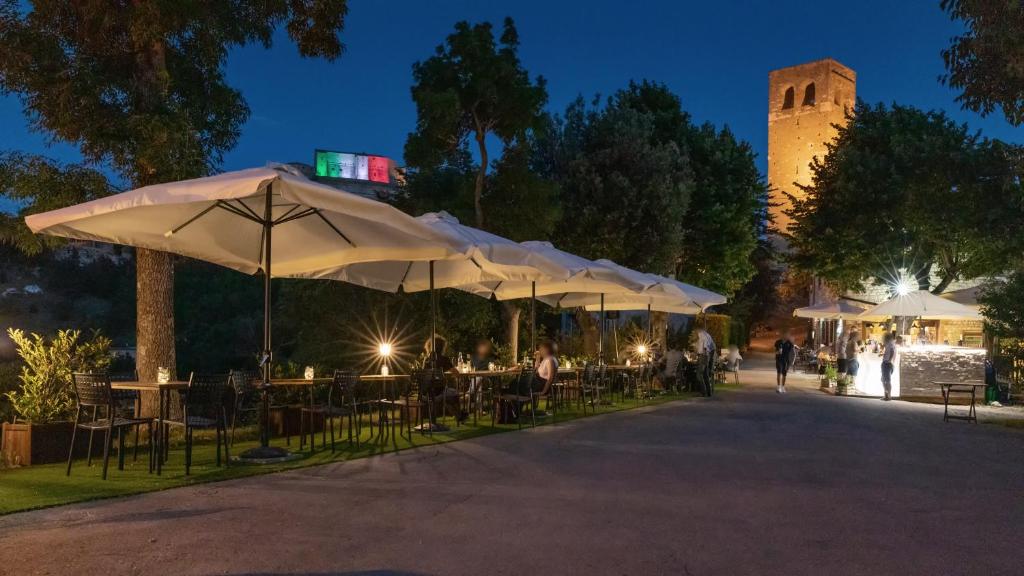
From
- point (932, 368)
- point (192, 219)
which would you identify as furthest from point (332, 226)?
point (932, 368)

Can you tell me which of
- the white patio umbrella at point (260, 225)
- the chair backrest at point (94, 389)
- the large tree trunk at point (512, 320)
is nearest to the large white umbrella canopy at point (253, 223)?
the white patio umbrella at point (260, 225)

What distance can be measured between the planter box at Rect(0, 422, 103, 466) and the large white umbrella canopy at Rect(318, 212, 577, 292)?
156 inches

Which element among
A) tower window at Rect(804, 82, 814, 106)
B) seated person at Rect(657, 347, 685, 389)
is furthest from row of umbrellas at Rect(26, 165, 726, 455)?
tower window at Rect(804, 82, 814, 106)

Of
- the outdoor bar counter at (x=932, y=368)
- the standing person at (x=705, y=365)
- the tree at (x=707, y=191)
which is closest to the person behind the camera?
the outdoor bar counter at (x=932, y=368)

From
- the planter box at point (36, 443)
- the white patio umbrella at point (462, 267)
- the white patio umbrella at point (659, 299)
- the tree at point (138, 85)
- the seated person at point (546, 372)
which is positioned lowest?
the planter box at point (36, 443)

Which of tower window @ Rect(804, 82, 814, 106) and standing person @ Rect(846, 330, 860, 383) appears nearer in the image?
standing person @ Rect(846, 330, 860, 383)

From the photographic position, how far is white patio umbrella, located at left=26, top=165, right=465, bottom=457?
6848mm

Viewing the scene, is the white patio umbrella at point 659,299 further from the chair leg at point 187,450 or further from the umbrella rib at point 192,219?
the chair leg at point 187,450

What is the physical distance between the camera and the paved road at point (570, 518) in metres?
4.63

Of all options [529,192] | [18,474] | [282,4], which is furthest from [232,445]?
[529,192]

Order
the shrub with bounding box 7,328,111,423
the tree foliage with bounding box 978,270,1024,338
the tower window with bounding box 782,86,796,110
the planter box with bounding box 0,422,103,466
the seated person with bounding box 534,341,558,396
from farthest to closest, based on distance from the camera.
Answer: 1. the tower window with bounding box 782,86,796,110
2. the tree foliage with bounding box 978,270,1024,338
3. the seated person with bounding box 534,341,558,396
4. the shrub with bounding box 7,328,111,423
5. the planter box with bounding box 0,422,103,466

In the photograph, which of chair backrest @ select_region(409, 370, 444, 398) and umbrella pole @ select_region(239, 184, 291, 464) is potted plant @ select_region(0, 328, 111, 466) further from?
chair backrest @ select_region(409, 370, 444, 398)

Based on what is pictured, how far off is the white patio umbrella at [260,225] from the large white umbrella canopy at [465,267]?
53 centimetres

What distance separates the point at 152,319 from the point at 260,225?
8.04 feet
